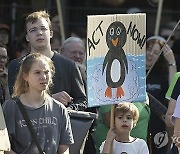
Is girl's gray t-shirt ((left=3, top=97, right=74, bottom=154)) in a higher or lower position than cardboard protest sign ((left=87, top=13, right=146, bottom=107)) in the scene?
lower

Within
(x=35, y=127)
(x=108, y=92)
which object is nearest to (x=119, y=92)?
(x=108, y=92)

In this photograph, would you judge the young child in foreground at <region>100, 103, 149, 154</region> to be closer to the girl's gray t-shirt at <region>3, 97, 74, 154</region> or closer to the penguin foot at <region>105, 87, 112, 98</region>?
the penguin foot at <region>105, 87, 112, 98</region>

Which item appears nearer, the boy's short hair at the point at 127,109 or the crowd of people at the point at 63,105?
the crowd of people at the point at 63,105

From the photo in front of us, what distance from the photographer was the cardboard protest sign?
290 inches

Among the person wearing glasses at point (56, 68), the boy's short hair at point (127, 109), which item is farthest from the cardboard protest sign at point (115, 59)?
the person wearing glasses at point (56, 68)

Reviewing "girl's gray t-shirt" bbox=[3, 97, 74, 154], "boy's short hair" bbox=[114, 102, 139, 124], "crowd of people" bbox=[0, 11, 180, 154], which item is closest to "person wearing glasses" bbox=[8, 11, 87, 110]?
"crowd of people" bbox=[0, 11, 180, 154]

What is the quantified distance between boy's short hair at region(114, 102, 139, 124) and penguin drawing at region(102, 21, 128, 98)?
289 mm

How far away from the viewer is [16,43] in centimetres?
1193

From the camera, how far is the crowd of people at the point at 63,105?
6.93 metres

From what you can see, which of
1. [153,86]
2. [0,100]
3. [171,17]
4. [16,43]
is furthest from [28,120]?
[171,17]

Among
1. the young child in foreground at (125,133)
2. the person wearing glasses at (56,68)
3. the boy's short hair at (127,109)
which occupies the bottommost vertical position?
the young child in foreground at (125,133)

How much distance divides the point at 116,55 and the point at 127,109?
1.77 feet

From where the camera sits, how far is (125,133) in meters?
7.76

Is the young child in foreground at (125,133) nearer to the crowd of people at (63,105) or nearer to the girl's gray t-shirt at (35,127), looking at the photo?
the crowd of people at (63,105)
